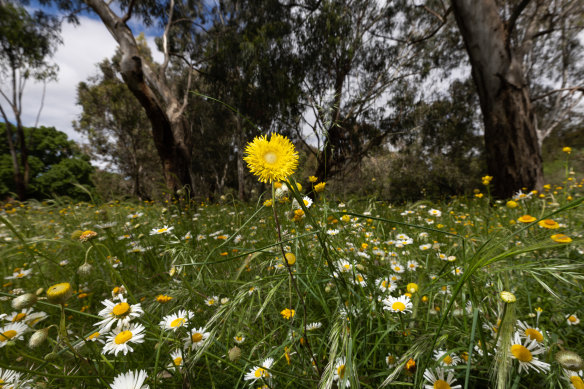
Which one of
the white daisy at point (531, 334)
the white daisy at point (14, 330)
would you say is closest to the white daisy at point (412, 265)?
the white daisy at point (531, 334)

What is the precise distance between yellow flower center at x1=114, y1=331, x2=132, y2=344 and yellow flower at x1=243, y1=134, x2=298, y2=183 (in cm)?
57

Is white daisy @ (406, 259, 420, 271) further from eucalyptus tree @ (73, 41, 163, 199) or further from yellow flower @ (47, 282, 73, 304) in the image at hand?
eucalyptus tree @ (73, 41, 163, 199)

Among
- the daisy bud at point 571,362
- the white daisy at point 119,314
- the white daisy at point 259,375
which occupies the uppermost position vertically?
the white daisy at point 119,314

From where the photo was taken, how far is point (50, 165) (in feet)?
47.4

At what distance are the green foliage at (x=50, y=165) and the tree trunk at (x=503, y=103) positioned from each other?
16710mm

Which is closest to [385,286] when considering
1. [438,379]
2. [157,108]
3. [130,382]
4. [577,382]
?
[438,379]

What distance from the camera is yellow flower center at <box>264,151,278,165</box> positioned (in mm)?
548

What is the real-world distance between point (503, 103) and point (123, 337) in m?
5.05

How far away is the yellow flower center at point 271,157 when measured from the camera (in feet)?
1.80

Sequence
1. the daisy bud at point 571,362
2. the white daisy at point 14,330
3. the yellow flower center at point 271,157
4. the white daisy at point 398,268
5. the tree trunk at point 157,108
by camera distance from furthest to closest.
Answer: the tree trunk at point 157,108, the white daisy at point 398,268, the white daisy at point 14,330, the yellow flower center at point 271,157, the daisy bud at point 571,362

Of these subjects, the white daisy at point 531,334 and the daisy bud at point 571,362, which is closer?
the daisy bud at point 571,362

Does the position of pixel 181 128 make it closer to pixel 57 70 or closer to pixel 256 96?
pixel 256 96

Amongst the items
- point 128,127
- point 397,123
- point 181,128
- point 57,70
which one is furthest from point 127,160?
point 397,123

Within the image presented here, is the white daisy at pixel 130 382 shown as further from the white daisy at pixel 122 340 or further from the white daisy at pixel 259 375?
the white daisy at pixel 259 375
